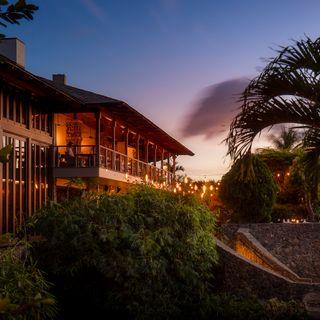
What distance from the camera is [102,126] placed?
2875 cm

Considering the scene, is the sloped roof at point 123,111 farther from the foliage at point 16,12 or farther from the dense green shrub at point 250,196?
the foliage at point 16,12

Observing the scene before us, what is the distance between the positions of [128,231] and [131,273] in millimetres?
899

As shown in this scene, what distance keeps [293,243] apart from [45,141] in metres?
8.83

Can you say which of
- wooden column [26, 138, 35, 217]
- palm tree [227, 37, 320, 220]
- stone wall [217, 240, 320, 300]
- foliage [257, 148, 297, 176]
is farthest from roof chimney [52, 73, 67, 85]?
palm tree [227, 37, 320, 220]

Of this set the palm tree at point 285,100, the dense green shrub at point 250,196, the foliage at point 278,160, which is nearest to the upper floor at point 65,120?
the dense green shrub at point 250,196

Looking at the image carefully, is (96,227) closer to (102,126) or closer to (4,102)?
(4,102)

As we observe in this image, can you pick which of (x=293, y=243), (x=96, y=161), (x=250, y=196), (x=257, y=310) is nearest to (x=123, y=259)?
(x=257, y=310)

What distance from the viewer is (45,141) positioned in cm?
2078

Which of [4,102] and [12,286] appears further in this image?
[4,102]

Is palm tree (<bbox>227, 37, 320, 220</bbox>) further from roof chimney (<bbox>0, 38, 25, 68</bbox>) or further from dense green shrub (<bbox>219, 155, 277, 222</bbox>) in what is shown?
dense green shrub (<bbox>219, 155, 277, 222</bbox>)

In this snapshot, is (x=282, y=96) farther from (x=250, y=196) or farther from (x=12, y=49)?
(x=250, y=196)

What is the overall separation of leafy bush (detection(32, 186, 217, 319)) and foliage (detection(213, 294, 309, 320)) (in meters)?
0.32

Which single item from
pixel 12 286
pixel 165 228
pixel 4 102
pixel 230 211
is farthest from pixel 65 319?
pixel 230 211

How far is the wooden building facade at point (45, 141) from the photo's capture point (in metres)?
18.0
